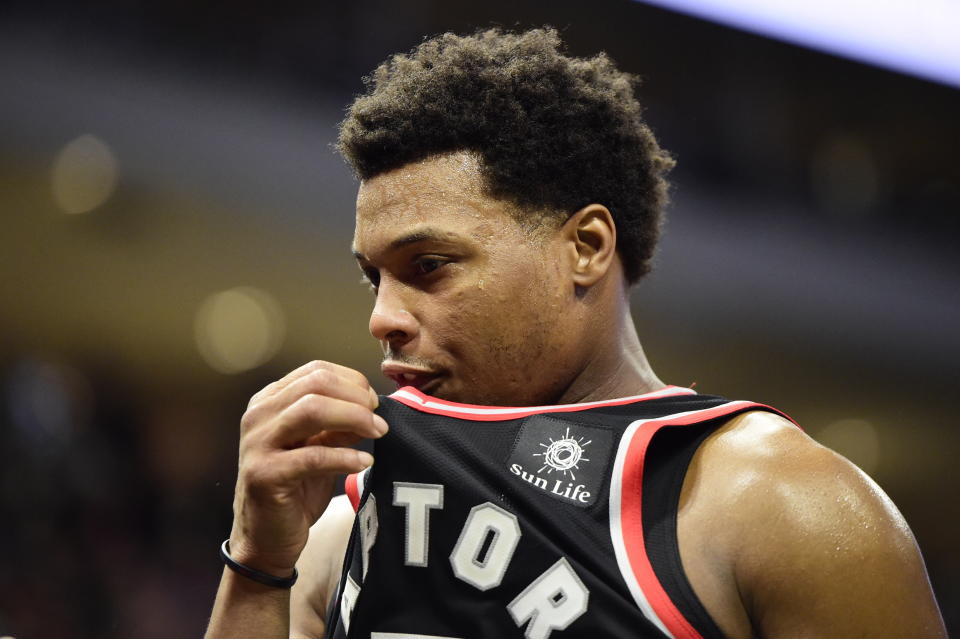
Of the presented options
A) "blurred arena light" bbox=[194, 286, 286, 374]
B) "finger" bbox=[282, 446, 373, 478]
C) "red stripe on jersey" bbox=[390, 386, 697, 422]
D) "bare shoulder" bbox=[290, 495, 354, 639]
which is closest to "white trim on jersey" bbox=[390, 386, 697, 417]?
"red stripe on jersey" bbox=[390, 386, 697, 422]

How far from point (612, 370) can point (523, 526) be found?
37 cm

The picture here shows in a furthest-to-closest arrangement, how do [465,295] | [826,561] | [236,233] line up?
[236,233] < [465,295] < [826,561]

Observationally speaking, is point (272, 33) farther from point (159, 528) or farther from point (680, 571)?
point (680, 571)

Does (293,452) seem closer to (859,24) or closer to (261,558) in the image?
(261,558)

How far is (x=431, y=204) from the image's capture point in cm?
117

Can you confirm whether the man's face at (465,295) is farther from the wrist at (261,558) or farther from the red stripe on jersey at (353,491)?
the wrist at (261,558)

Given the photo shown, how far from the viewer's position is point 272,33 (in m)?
3.34

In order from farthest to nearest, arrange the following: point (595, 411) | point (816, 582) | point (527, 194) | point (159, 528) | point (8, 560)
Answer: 1. point (159, 528)
2. point (8, 560)
3. point (527, 194)
4. point (595, 411)
5. point (816, 582)

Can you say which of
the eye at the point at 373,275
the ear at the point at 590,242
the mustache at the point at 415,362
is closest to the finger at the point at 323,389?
the mustache at the point at 415,362

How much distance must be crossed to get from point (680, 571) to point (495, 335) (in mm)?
388

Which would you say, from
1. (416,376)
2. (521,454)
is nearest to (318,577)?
(416,376)

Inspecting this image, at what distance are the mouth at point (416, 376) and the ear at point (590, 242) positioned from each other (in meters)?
0.25

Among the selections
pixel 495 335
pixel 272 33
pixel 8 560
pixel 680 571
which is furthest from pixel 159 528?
pixel 680 571

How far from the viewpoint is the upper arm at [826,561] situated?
0.89 metres
